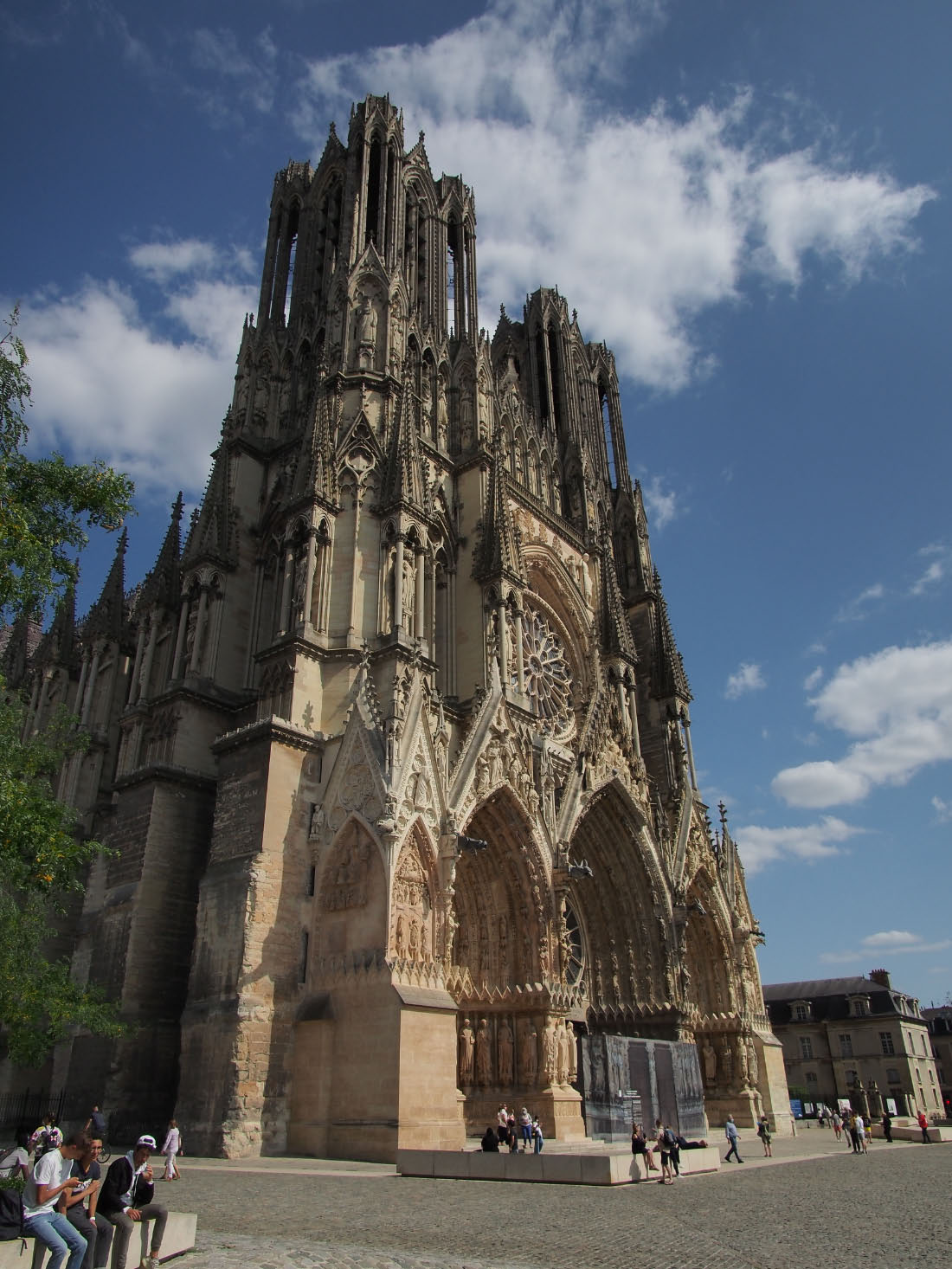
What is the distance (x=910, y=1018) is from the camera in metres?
54.6

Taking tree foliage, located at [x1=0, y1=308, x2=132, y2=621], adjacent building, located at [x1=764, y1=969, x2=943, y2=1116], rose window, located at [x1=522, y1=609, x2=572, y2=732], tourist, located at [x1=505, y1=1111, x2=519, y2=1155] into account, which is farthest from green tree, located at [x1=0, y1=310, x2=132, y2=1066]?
adjacent building, located at [x1=764, y1=969, x2=943, y2=1116]

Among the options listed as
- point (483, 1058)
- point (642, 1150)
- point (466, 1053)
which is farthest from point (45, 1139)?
point (483, 1058)

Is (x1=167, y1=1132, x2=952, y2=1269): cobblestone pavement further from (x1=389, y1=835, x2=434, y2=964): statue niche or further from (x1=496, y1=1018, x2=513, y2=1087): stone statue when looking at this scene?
(x1=496, y1=1018, x2=513, y2=1087): stone statue

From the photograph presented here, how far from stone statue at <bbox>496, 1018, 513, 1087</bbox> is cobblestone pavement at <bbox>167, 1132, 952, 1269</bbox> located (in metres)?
5.29

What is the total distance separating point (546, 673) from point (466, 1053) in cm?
1209

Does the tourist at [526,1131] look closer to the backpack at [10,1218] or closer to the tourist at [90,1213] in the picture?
the tourist at [90,1213]

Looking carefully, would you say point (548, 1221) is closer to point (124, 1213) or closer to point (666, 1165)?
point (124, 1213)

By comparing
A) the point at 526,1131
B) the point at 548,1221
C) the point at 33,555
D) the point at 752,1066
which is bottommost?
the point at 548,1221

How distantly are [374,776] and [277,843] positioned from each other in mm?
2375

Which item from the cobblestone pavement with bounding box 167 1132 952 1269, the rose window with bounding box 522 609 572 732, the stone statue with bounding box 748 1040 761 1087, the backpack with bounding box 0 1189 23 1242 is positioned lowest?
the cobblestone pavement with bounding box 167 1132 952 1269

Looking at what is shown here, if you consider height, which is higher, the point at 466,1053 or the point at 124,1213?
the point at 466,1053

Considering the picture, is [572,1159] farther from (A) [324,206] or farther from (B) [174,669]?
(A) [324,206]

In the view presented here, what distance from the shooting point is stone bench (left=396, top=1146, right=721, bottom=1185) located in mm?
12617

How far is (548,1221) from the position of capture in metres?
9.12
